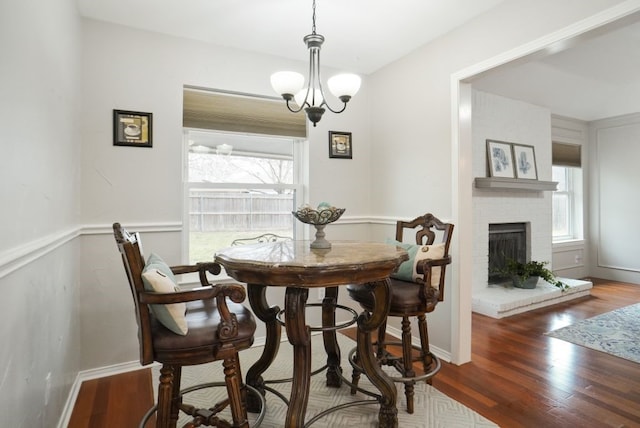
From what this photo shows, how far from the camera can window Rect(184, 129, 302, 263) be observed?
2965mm

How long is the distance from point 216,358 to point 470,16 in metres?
2.65

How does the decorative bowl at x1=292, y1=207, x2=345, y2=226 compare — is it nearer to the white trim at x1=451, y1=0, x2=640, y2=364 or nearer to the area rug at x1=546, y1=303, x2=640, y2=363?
the white trim at x1=451, y1=0, x2=640, y2=364

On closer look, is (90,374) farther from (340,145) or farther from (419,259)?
(340,145)

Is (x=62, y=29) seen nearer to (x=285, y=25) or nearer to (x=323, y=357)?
(x=285, y=25)

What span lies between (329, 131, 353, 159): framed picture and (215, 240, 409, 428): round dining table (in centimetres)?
153

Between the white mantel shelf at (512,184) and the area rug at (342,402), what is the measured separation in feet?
8.63

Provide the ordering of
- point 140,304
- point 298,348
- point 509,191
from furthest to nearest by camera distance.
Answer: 1. point 509,191
2. point 298,348
3. point 140,304

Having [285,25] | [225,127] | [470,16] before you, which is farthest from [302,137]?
[470,16]

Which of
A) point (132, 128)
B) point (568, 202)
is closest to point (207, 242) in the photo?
point (132, 128)

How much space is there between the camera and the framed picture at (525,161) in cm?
454

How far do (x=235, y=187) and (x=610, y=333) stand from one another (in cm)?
361

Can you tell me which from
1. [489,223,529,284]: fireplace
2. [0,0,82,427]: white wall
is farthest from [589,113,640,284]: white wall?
[0,0,82,427]: white wall

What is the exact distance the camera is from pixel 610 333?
321 centimetres

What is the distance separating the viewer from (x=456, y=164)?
2.60m
